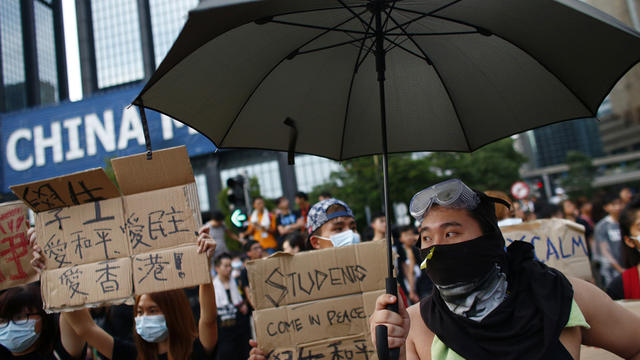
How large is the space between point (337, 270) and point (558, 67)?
5.19 feet

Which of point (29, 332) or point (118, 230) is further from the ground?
point (118, 230)

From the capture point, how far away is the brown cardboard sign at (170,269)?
2482mm

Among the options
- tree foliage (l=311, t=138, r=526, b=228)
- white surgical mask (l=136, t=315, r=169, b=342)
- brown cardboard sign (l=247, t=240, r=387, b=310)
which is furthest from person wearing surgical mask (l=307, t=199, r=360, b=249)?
tree foliage (l=311, t=138, r=526, b=228)

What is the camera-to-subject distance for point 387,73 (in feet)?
A: 8.29

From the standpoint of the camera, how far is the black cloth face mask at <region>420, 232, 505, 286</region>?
1.76 meters

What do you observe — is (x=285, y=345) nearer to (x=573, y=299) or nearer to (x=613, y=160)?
(x=573, y=299)

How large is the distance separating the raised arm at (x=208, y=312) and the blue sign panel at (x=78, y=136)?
1625 centimetres

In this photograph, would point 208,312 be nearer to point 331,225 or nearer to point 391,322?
point 331,225

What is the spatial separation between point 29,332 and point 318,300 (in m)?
2.01

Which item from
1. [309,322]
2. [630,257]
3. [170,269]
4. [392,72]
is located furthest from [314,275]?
[630,257]

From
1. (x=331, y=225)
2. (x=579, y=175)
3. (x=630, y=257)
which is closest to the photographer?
(x=630, y=257)

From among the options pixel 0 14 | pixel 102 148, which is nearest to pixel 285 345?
pixel 102 148

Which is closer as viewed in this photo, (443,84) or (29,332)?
(443,84)

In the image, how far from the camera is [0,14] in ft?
185
